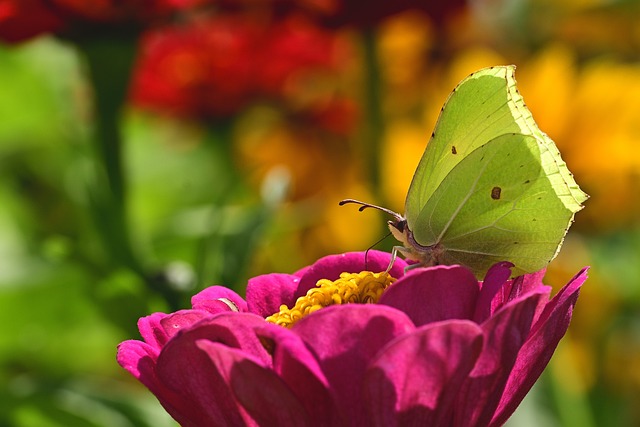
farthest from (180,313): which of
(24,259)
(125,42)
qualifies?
(24,259)

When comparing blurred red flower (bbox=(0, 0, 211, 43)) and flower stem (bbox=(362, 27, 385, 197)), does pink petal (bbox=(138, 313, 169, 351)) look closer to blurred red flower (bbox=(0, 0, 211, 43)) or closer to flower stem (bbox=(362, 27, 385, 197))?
blurred red flower (bbox=(0, 0, 211, 43))

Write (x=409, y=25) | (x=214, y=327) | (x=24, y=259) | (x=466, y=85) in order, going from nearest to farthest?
(x=214, y=327), (x=466, y=85), (x=24, y=259), (x=409, y=25)

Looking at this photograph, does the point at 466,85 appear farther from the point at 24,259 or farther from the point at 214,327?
the point at 24,259

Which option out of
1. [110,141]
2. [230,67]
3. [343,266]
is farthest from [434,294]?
[230,67]

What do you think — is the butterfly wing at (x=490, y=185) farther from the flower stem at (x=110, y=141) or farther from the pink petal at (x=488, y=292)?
the flower stem at (x=110, y=141)

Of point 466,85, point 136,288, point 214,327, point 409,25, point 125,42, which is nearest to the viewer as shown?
point 214,327

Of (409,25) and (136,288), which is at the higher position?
(409,25)

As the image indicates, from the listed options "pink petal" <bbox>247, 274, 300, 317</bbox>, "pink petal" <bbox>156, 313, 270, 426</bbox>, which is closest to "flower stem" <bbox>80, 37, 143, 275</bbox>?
"pink petal" <bbox>247, 274, 300, 317</bbox>

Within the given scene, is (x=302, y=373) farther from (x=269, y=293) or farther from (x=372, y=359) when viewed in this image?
(x=269, y=293)
